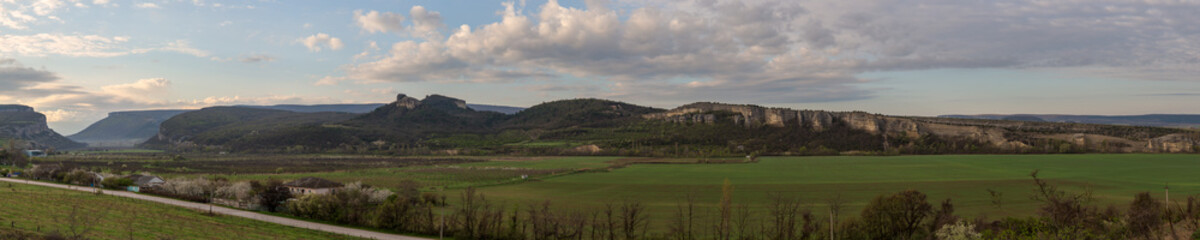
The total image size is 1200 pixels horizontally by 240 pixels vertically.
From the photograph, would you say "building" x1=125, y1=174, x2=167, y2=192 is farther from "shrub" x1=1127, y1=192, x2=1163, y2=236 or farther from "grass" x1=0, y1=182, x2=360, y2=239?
"shrub" x1=1127, y1=192, x2=1163, y2=236

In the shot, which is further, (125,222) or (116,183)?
(116,183)

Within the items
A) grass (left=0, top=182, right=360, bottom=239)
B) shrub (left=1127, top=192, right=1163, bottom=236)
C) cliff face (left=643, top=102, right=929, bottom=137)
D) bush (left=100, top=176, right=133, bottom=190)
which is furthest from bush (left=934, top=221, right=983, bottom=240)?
cliff face (left=643, top=102, right=929, bottom=137)

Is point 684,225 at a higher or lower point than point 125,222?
lower

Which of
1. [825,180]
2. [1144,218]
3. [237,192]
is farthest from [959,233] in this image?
[237,192]

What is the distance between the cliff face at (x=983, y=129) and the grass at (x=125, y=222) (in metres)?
128

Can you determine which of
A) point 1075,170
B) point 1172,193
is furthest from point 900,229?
point 1075,170

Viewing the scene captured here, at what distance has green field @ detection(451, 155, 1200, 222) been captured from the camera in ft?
184

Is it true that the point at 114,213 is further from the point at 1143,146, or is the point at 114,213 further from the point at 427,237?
the point at 1143,146

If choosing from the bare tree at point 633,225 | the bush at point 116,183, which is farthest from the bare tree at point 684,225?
the bush at point 116,183

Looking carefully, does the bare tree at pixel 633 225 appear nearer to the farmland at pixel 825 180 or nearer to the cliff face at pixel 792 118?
the farmland at pixel 825 180

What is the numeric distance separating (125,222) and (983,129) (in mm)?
143566

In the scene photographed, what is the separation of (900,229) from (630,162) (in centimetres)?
7482

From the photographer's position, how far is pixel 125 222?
33656 millimetres

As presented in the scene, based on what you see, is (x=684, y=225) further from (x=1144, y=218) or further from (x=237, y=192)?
(x=237, y=192)
